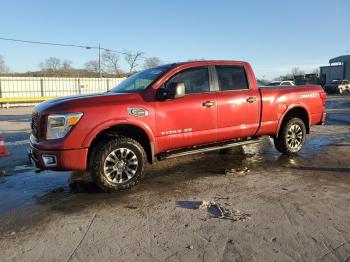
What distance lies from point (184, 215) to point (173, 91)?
82.2 inches

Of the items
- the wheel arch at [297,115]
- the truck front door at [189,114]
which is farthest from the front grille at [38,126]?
the wheel arch at [297,115]

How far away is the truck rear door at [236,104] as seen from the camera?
686cm

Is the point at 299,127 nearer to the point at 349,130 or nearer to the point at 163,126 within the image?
the point at 163,126

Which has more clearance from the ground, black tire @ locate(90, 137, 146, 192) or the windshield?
the windshield

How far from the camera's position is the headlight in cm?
540

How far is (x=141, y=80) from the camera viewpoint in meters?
6.66

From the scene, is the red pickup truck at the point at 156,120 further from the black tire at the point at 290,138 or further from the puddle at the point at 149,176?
the puddle at the point at 149,176

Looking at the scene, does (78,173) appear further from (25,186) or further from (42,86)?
(42,86)

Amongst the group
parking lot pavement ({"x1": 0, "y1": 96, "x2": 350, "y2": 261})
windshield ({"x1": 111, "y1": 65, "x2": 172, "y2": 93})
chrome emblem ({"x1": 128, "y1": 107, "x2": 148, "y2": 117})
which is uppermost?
windshield ({"x1": 111, "y1": 65, "x2": 172, "y2": 93})

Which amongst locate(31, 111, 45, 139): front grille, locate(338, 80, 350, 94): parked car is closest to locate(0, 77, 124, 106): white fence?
locate(31, 111, 45, 139): front grille

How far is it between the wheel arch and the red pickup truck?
36 millimetres

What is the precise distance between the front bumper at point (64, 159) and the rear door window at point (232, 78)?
279 centimetres

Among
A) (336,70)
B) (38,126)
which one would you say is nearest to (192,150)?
(38,126)

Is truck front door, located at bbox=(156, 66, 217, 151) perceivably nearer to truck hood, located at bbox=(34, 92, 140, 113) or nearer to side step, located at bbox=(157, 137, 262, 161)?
side step, located at bbox=(157, 137, 262, 161)
